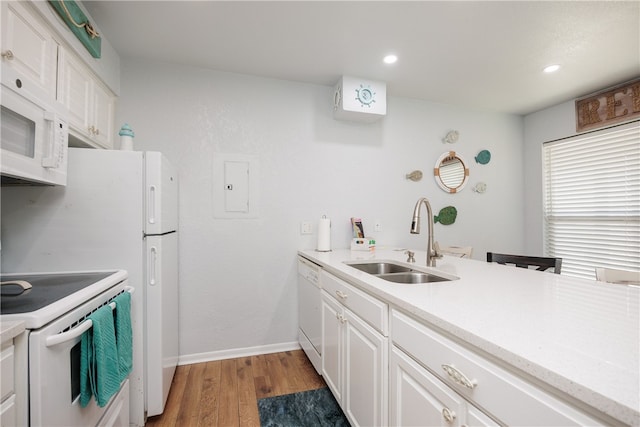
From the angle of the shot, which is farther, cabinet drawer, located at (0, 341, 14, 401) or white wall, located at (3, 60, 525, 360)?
white wall, located at (3, 60, 525, 360)

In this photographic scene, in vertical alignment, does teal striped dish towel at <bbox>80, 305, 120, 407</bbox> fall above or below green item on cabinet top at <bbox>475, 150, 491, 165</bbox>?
below

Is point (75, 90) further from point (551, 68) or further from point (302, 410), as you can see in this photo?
point (551, 68)

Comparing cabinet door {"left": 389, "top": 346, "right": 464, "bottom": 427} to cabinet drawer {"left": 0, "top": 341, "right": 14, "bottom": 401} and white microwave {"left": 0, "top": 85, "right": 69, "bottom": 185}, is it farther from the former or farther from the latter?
white microwave {"left": 0, "top": 85, "right": 69, "bottom": 185}

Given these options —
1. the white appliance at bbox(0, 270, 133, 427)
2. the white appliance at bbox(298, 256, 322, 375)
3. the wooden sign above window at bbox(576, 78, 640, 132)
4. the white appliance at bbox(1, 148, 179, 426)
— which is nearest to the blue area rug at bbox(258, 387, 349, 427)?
the white appliance at bbox(298, 256, 322, 375)

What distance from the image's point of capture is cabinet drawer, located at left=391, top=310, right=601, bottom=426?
0.56 meters

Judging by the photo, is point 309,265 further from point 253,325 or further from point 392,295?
point 392,295

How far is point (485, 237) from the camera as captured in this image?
328 cm

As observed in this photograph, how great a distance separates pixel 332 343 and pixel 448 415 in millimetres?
985

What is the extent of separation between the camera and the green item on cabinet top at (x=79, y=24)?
1.41 meters

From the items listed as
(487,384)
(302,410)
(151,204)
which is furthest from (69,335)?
(302,410)

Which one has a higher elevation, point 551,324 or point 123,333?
point 551,324

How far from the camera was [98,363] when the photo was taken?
1082 mm

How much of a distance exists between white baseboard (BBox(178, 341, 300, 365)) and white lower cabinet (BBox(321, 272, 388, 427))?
744 mm

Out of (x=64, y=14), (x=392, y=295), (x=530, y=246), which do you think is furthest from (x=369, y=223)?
(x=64, y=14)
